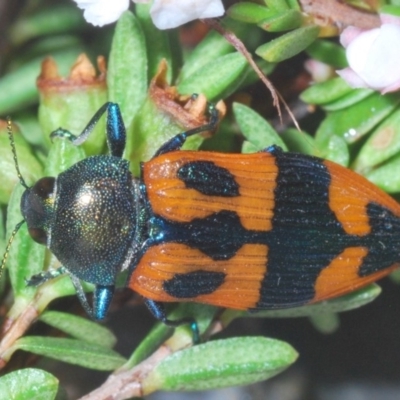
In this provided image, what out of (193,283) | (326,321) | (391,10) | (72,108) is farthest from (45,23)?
(326,321)

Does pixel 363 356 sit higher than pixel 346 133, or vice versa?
pixel 346 133

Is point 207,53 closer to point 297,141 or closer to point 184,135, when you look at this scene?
point 184,135

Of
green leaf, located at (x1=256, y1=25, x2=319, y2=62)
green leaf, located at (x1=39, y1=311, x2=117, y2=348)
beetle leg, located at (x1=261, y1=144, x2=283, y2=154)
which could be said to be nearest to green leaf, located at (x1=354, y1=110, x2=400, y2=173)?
beetle leg, located at (x1=261, y1=144, x2=283, y2=154)

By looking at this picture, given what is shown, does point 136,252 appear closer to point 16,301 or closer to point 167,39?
point 16,301

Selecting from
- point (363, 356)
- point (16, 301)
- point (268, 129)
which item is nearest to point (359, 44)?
point (268, 129)

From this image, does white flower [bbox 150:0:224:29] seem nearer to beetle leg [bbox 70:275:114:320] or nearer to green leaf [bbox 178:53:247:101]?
green leaf [bbox 178:53:247:101]
